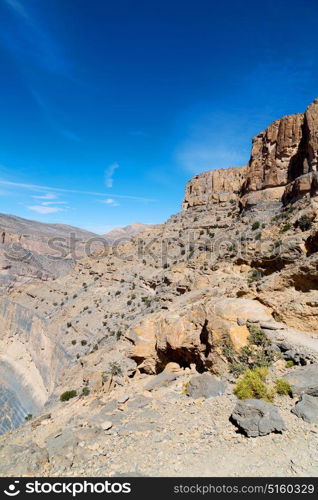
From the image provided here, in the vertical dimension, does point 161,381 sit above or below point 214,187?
below

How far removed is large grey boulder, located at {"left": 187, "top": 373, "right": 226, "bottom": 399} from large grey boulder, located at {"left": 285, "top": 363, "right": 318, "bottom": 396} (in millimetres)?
1528

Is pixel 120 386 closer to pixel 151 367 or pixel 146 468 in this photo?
pixel 151 367

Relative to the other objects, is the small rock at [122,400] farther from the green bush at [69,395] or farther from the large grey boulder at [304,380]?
the green bush at [69,395]

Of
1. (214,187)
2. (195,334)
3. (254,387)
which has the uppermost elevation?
(214,187)

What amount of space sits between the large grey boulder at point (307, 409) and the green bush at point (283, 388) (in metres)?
0.44

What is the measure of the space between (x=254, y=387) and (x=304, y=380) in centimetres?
101

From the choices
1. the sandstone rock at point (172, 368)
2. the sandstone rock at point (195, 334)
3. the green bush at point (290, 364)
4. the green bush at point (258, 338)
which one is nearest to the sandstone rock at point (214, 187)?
the sandstone rock at point (195, 334)

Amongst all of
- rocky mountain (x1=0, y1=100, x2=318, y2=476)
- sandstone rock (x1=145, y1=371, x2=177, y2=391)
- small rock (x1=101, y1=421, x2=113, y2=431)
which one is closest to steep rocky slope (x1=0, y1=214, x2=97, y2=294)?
rocky mountain (x1=0, y1=100, x2=318, y2=476)

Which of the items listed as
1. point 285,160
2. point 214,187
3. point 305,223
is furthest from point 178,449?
point 214,187

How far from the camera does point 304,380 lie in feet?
19.5
